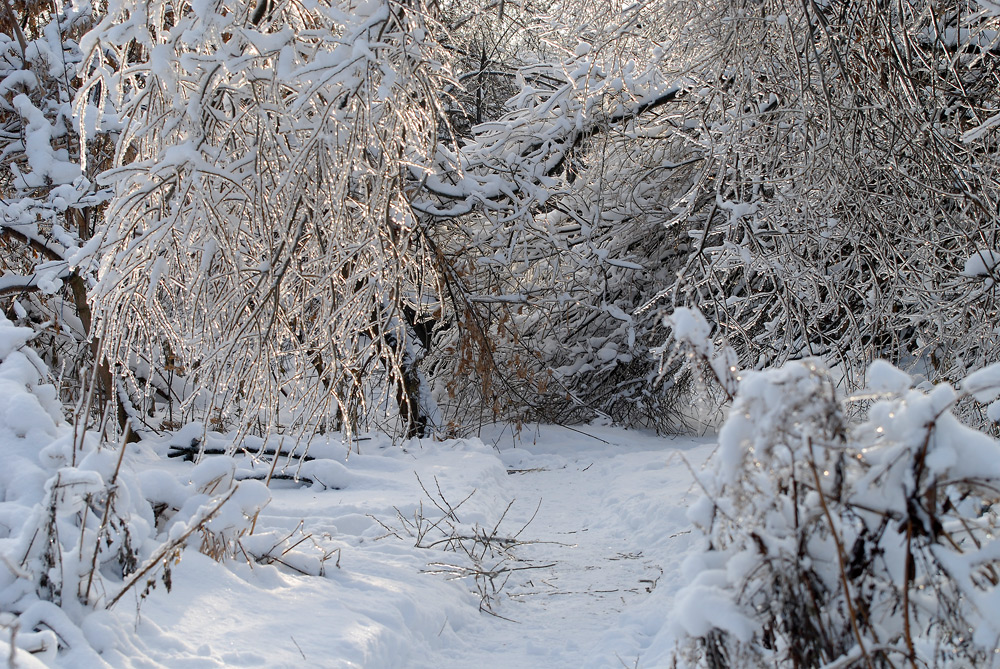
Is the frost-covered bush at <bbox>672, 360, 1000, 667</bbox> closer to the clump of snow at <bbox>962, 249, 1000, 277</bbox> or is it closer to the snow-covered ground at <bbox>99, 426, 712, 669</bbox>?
the snow-covered ground at <bbox>99, 426, 712, 669</bbox>

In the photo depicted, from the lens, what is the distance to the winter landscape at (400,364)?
5.05 ft

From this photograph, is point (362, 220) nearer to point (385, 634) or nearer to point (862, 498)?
point (385, 634)

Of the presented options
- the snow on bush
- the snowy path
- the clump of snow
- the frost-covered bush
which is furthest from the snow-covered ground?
the clump of snow

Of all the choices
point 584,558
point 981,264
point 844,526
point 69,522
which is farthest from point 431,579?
point 981,264

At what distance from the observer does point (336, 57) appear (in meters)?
2.78

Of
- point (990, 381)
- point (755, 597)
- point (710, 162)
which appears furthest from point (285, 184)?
point (710, 162)

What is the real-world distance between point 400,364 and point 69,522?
6.23 feet

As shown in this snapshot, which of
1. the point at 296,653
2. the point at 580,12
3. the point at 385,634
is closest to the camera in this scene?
the point at 296,653

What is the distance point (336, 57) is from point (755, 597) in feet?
7.22

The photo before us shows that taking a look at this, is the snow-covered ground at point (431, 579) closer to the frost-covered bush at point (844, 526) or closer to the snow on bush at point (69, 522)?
the snow on bush at point (69, 522)

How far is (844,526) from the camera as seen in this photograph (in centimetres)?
159

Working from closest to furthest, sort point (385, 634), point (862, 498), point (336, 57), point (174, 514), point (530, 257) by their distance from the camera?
point (862, 498)
point (336, 57)
point (385, 634)
point (174, 514)
point (530, 257)

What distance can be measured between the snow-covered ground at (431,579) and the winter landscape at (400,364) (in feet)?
0.07

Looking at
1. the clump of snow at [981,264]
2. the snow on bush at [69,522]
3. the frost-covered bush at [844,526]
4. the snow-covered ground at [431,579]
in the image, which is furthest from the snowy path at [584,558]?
the clump of snow at [981,264]
